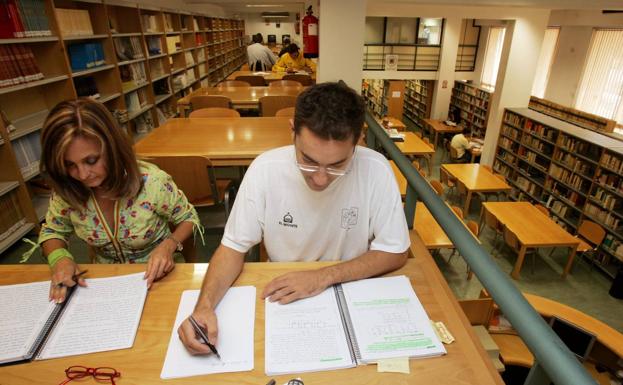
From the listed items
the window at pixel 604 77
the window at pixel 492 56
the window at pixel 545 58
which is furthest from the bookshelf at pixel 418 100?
the window at pixel 604 77

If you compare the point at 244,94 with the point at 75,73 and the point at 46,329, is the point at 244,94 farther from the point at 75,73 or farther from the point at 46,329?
the point at 46,329

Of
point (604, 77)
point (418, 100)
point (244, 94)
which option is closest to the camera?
point (244, 94)

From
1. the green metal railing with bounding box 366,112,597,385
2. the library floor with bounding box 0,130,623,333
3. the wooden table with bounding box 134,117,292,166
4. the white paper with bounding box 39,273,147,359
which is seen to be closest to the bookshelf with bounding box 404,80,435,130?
the library floor with bounding box 0,130,623,333

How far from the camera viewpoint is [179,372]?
30.0 inches

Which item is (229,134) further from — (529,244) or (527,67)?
(527,67)

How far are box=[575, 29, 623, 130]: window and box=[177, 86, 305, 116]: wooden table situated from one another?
567 cm

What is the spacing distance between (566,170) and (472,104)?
4.19 metres

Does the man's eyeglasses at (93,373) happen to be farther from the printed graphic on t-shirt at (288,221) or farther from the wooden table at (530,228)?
the wooden table at (530,228)

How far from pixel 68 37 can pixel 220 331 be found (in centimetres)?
431

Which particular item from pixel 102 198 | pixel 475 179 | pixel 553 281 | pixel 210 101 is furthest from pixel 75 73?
pixel 553 281

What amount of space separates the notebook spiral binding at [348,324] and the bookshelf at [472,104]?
911 cm

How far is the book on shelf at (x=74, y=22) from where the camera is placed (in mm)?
3734

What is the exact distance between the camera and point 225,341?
83cm

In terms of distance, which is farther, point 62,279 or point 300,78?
point 300,78
